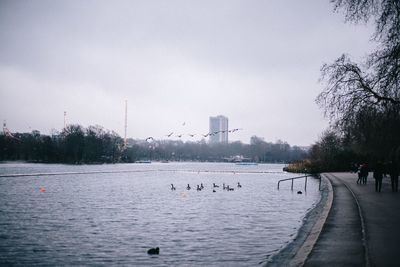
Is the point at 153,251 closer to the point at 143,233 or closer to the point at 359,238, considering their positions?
the point at 143,233

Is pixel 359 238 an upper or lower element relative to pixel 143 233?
upper

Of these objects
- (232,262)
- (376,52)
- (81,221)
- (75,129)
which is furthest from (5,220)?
(75,129)

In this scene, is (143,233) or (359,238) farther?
(143,233)

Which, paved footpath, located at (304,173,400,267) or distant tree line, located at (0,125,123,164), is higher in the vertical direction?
distant tree line, located at (0,125,123,164)

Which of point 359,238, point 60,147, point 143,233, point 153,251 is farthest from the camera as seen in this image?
point 60,147

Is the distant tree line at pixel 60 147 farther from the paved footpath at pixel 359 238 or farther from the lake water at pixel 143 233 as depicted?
the paved footpath at pixel 359 238

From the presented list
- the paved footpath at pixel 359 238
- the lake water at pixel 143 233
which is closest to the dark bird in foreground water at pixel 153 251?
the lake water at pixel 143 233

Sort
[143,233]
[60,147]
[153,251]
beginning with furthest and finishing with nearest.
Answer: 1. [60,147]
2. [143,233]
3. [153,251]

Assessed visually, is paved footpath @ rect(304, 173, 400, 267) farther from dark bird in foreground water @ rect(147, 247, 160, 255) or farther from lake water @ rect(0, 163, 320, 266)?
dark bird in foreground water @ rect(147, 247, 160, 255)

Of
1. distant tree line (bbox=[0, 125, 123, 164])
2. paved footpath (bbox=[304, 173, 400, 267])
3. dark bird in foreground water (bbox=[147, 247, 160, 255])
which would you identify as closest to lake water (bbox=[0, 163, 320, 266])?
dark bird in foreground water (bbox=[147, 247, 160, 255])

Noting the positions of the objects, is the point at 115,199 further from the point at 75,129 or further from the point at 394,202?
the point at 75,129

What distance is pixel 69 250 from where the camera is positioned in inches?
541

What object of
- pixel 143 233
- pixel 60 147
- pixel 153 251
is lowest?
pixel 143 233

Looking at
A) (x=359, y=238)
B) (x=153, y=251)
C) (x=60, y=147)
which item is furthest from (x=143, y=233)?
(x=60, y=147)
